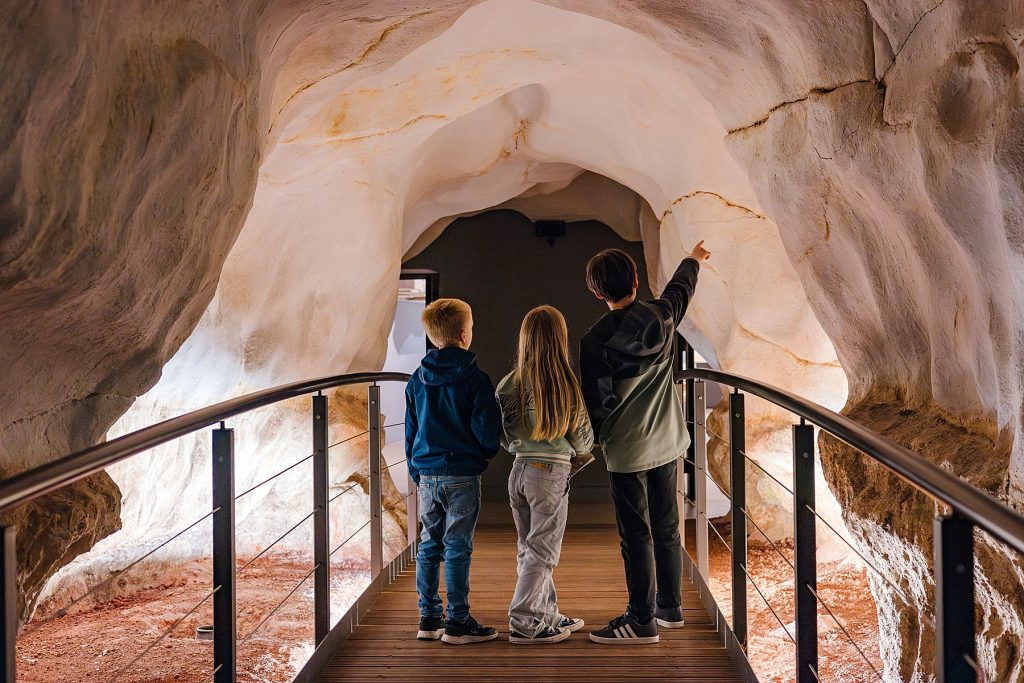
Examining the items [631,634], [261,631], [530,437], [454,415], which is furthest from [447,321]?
[261,631]

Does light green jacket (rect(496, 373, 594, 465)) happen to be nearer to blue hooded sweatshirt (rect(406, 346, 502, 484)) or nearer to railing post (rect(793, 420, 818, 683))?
blue hooded sweatshirt (rect(406, 346, 502, 484))

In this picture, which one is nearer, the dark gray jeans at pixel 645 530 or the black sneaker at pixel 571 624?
the dark gray jeans at pixel 645 530

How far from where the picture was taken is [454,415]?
8.54 ft

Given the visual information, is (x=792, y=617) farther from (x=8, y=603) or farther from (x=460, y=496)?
(x=8, y=603)

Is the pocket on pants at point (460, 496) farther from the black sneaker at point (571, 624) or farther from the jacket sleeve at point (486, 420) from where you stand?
the black sneaker at point (571, 624)

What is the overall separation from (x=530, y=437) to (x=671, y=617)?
0.77 m

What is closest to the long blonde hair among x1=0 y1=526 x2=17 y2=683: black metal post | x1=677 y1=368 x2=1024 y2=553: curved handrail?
x1=677 y1=368 x2=1024 y2=553: curved handrail

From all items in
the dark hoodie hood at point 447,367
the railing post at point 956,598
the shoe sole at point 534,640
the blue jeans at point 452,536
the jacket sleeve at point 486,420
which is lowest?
the shoe sole at point 534,640

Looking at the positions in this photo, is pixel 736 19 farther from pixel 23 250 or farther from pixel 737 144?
Result: pixel 23 250

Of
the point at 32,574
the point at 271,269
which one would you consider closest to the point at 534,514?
the point at 32,574

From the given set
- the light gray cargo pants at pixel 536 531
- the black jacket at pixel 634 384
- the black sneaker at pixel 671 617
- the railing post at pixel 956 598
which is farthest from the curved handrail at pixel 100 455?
the black sneaker at pixel 671 617

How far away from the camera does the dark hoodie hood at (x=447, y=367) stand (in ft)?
8.52

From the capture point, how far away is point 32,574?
223 cm

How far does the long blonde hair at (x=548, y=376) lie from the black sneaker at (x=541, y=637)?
647 mm
